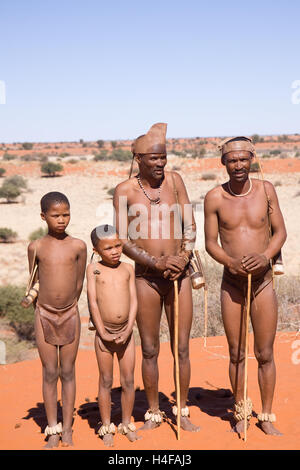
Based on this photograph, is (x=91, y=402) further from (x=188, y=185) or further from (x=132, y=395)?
(x=188, y=185)

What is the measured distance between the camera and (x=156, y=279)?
4.33m

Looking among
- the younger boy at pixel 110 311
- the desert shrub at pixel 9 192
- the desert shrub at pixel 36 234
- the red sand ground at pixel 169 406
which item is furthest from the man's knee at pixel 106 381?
the desert shrub at pixel 9 192

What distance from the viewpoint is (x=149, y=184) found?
171 inches

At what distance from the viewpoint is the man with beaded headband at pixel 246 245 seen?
4.10 metres

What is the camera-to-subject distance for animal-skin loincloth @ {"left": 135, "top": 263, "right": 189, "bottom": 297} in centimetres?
432

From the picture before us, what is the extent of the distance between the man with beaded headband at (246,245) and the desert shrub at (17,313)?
6.16m

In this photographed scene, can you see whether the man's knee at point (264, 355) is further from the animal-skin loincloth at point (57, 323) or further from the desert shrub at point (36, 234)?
the desert shrub at point (36, 234)

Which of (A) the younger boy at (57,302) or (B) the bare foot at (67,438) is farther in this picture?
(B) the bare foot at (67,438)

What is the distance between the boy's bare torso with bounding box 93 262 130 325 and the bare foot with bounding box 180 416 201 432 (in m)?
1.10

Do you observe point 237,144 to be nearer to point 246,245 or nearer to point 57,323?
point 246,245

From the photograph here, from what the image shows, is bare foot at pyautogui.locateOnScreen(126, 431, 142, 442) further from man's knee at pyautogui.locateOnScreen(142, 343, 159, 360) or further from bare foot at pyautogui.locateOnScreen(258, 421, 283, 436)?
bare foot at pyautogui.locateOnScreen(258, 421, 283, 436)

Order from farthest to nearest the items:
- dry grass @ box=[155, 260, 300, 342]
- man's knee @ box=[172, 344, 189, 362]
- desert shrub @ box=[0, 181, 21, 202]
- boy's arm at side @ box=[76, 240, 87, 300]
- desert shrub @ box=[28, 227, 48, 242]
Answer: desert shrub @ box=[0, 181, 21, 202] → desert shrub @ box=[28, 227, 48, 242] → dry grass @ box=[155, 260, 300, 342] → man's knee @ box=[172, 344, 189, 362] → boy's arm at side @ box=[76, 240, 87, 300]

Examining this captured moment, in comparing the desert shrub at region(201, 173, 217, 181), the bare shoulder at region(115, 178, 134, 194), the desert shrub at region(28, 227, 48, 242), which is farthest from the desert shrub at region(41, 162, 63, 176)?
the bare shoulder at region(115, 178, 134, 194)
